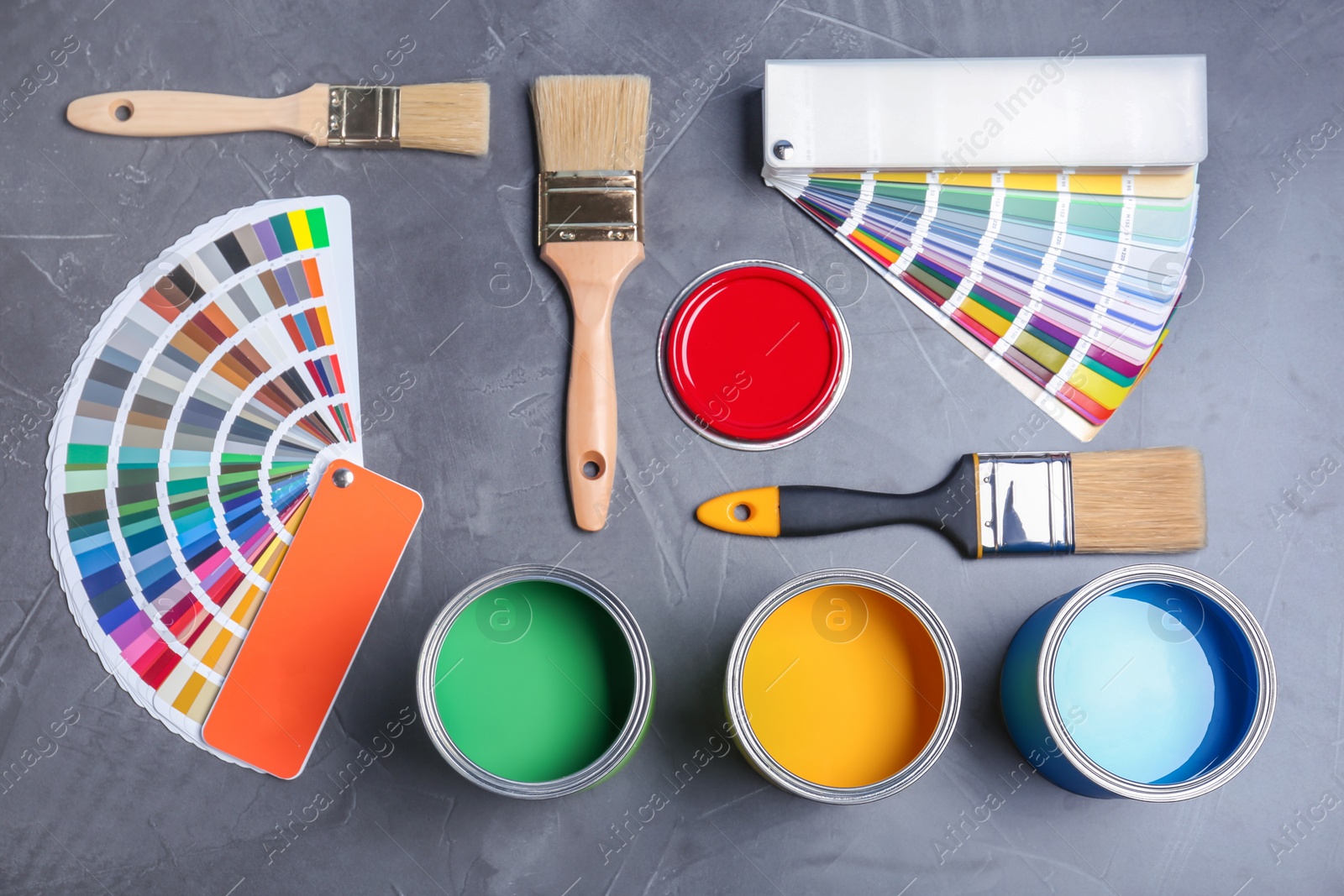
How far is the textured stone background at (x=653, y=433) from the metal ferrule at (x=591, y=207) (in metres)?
0.06

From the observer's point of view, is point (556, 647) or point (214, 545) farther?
point (214, 545)

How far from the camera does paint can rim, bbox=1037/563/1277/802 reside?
1.15 m

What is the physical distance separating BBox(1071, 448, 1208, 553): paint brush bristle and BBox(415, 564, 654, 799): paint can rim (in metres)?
0.65

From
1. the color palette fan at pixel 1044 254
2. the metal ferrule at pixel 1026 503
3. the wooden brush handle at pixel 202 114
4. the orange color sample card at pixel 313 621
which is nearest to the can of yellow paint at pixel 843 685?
the metal ferrule at pixel 1026 503

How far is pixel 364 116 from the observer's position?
1.38 metres

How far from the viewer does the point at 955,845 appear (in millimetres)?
1333

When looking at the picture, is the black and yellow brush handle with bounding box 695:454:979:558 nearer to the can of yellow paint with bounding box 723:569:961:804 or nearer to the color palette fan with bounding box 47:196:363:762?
the can of yellow paint with bounding box 723:569:961:804

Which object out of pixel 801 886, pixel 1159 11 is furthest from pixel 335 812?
pixel 1159 11

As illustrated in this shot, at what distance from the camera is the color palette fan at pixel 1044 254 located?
1.35 metres

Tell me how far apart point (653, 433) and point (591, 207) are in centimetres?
34

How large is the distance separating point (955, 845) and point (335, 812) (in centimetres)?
88

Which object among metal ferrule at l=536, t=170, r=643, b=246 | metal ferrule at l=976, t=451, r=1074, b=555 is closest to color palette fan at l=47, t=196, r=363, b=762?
metal ferrule at l=536, t=170, r=643, b=246

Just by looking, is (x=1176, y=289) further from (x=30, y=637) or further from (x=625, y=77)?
(x=30, y=637)

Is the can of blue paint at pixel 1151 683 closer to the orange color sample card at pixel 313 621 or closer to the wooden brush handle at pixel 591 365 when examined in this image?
the wooden brush handle at pixel 591 365
